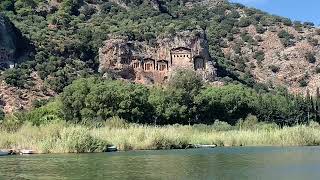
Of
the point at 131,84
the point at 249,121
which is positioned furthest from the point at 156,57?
the point at 249,121

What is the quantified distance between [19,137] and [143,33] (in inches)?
2635

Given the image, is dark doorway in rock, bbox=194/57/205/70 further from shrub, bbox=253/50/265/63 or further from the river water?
the river water

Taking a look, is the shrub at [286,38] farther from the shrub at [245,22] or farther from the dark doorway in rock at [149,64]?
the dark doorway in rock at [149,64]

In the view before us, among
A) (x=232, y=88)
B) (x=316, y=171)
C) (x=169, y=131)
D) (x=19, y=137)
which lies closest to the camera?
(x=316, y=171)

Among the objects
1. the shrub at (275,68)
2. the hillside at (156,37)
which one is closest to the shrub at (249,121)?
the hillside at (156,37)

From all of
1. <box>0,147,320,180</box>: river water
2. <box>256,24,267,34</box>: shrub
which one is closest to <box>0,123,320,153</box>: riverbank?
<box>0,147,320,180</box>: river water

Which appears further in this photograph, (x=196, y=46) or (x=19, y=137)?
(x=196, y=46)

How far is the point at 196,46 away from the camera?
108 meters

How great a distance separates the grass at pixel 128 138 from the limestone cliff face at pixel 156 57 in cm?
4524

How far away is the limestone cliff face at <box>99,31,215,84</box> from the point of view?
105m

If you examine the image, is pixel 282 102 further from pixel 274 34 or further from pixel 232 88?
pixel 274 34

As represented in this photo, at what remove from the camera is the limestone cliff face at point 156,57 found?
105 meters

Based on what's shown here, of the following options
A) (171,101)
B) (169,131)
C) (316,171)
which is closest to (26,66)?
(171,101)

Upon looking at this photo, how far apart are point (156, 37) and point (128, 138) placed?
6266 cm
